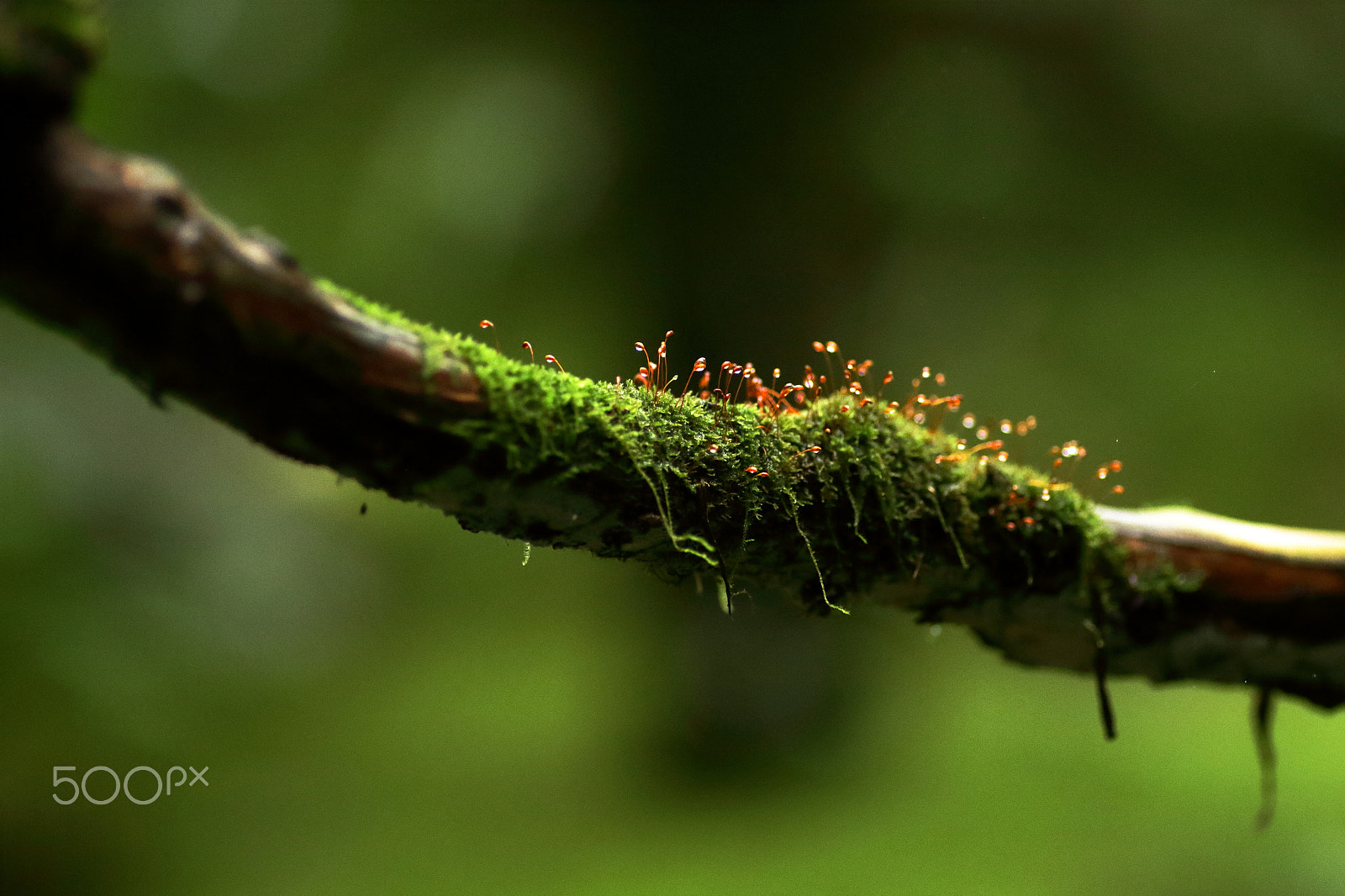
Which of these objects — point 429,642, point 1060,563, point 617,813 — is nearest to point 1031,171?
point 1060,563

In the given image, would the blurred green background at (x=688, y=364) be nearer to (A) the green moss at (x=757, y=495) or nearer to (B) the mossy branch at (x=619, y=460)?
(B) the mossy branch at (x=619, y=460)

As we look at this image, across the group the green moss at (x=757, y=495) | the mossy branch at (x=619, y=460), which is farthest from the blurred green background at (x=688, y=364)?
the green moss at (x=757, y=495)

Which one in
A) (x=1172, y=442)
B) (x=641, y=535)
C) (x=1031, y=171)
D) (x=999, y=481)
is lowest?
(x=641, y=535)

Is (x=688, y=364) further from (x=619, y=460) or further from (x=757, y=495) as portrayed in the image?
(x=619, y=460)

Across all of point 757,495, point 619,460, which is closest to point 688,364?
point 757,495

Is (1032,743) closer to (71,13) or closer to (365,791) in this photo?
(365,791)
